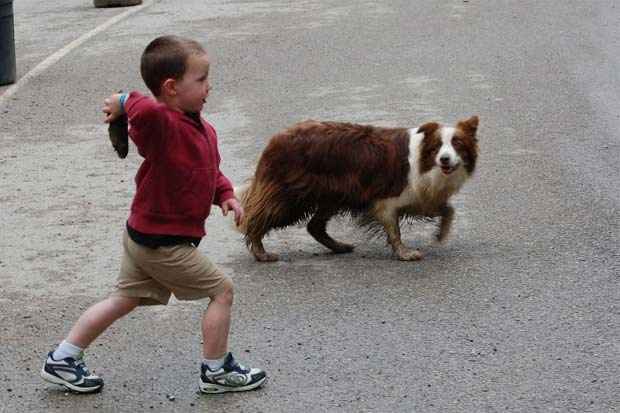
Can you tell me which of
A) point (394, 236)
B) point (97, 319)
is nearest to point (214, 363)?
point (97, 319)

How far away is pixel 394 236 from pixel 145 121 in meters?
2.68

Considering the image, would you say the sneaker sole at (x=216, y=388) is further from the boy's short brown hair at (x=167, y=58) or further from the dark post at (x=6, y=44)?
the dark post at (x=6, y=44)

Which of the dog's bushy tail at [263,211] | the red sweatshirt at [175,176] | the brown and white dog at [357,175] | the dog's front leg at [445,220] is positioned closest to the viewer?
the red sweatshirt at [175,176]

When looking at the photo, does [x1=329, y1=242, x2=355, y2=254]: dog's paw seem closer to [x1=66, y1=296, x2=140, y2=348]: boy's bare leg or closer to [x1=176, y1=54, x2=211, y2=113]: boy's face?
[x1=66, y1=296, x2=140, y2=348]: boy's bare leg

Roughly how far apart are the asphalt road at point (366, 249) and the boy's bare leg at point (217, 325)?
21cm

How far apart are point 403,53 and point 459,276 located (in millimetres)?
7284

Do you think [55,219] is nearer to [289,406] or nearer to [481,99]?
[289,406]

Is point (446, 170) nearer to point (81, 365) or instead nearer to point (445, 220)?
point (445, 220)

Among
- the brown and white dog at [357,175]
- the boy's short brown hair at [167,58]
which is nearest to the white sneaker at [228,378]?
the boy's short brown hair at [167,58]

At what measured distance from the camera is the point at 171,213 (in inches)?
199

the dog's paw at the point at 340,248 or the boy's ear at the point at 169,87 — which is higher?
the boy's ear at the point at 169,87

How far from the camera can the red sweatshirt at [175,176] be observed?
4.91 meters

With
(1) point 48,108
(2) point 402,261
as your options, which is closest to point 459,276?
(2) point 402,261

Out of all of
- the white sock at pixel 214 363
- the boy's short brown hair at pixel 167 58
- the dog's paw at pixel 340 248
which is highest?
the boy's short brown hair at pixel 167 58
